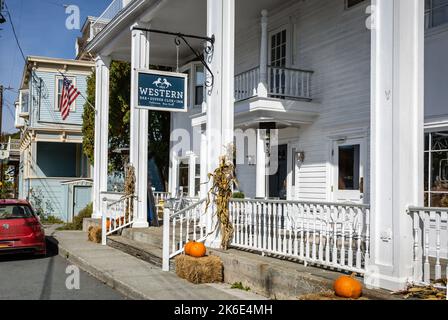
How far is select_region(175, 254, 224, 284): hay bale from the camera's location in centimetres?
798

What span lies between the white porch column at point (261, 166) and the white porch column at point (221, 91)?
277cm

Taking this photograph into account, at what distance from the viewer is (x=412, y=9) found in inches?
230

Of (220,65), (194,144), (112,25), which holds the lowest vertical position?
(194,144)

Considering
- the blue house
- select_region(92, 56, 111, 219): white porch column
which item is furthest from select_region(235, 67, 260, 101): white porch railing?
the blue house

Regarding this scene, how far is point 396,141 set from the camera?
5680mm

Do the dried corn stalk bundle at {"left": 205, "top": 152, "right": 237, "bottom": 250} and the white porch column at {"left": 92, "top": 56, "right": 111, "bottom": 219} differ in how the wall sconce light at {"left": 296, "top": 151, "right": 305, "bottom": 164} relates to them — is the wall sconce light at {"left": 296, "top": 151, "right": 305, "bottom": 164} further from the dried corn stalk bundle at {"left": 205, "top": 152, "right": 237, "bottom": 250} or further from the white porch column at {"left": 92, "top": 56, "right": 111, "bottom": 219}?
the white porch column at {"left": 92, "top": 56, "right": 111, "bottom": 219}

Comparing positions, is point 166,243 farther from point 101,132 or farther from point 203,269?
point 101,132

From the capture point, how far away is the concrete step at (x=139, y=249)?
32.2ft

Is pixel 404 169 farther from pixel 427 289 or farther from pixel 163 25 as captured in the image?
pixel 163 25

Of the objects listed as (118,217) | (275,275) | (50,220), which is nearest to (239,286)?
(275,275)

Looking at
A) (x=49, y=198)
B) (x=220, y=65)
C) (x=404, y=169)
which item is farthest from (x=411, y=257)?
(x=49, y=198)

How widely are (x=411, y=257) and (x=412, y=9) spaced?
2.95m

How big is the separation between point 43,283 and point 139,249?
245 cm

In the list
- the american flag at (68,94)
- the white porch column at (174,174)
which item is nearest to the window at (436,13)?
the white porch column at (174,174)
